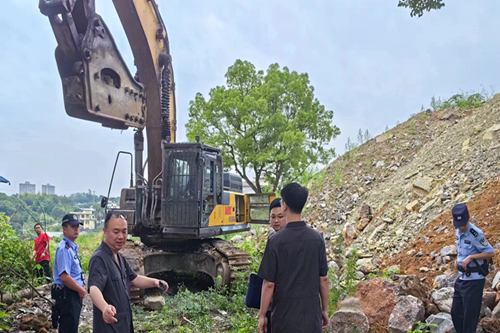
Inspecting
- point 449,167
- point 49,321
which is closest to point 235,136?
point 449,167

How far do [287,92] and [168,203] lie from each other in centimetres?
2175

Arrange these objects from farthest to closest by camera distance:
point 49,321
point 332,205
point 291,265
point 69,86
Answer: point 332,205 → point 49,321 → point 69,86 → point 291,265

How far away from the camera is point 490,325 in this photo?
500 centimetres

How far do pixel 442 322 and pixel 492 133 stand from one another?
8.34 metres

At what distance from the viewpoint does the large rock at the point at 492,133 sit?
1156cm

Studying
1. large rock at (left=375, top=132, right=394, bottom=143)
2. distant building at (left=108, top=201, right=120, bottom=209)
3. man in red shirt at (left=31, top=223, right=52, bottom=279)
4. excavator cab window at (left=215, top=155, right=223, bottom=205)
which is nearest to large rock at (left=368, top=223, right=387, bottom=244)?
excavator cab window at (left=215, top=155, right=223, bottom=205)

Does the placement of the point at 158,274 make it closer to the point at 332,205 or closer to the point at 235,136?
the point at 332,205

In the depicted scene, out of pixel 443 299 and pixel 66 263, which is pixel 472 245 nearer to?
pixel 443 299

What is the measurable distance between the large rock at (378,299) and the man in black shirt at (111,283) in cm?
344

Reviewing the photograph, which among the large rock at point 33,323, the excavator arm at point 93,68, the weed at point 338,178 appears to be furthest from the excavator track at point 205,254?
the weed at point 338,178

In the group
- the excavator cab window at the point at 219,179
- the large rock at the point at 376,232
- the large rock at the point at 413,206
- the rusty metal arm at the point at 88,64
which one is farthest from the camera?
the large rock at the point at 413,206

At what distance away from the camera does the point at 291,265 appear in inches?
131

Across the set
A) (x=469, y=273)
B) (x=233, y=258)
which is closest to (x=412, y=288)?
(x=469, y=273)

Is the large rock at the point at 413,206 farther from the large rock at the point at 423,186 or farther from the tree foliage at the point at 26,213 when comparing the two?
the tree foliage at the point at 26,213
